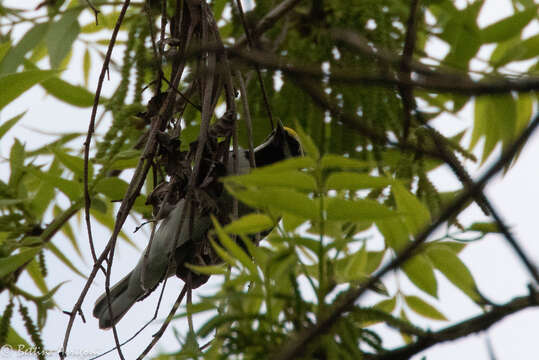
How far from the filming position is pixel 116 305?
60.1 inches

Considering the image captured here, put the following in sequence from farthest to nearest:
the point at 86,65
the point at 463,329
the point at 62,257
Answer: the point at 86,65, the point at 62,257, the point at 463,329

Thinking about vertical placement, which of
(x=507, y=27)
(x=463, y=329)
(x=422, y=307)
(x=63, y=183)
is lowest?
(x=463, y=329)

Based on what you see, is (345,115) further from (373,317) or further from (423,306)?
(423,306)

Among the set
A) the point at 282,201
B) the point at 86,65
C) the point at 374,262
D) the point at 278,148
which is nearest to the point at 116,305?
the point at 278,148

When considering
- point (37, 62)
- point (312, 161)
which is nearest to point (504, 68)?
point (312, 161)

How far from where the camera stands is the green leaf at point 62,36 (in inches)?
63.4

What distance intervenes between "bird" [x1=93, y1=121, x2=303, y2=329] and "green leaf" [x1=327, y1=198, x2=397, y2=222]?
68 centimetres

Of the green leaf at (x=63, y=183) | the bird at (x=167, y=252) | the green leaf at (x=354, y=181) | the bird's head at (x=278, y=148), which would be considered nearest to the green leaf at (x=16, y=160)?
the green leaf at (x=63, y=183)

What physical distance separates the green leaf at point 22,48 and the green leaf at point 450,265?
44.9 inches

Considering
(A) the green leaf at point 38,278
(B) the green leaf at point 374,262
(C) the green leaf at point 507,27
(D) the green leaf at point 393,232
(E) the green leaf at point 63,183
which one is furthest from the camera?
(A) the green leaf at point 38,278

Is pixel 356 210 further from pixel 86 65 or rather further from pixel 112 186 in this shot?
pixel 86 65

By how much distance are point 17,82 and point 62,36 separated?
30 cm

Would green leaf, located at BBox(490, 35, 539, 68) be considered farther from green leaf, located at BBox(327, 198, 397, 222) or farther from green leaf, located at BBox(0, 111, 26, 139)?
green leaf, located at BBox(0, 111, 26, 139)

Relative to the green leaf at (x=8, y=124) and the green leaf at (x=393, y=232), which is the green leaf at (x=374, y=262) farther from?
the green leaf at (x=8, y=124)
